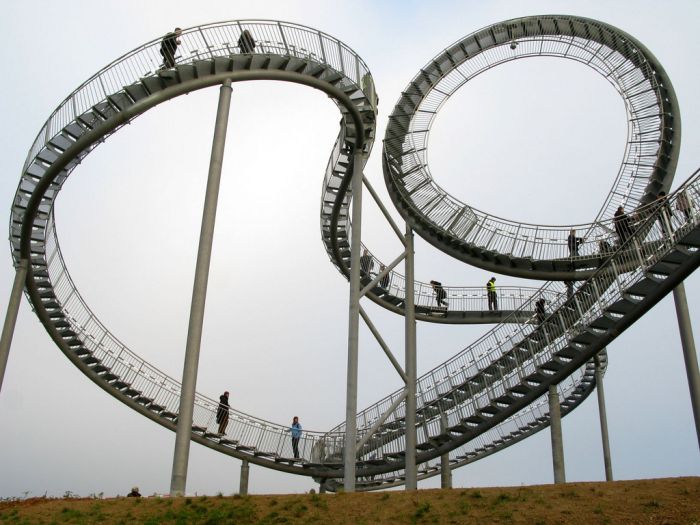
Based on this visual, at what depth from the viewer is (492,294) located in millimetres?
27812

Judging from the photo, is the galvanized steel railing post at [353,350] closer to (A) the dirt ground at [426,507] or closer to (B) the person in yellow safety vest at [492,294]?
(A) the dirt ground at [426,507]

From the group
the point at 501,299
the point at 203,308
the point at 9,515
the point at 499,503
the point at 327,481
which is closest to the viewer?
the point at 499,503

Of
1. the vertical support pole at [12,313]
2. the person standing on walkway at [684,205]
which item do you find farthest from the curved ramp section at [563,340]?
→ the vertical support pole at [12,313]

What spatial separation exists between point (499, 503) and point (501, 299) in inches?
651

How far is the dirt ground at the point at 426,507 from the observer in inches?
441

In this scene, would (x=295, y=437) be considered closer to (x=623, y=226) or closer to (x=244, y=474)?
(x=244, y=474)

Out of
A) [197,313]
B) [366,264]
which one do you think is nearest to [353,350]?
[197,313]

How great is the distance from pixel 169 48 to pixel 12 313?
8255 millimetres

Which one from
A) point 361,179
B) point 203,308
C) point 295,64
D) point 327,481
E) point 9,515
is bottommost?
point 9,515

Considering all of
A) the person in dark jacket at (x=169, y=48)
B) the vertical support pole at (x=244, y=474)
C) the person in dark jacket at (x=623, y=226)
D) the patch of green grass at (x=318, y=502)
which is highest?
the person in dark jacket at (x=169, y=48)

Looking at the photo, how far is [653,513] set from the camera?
11.0 metres

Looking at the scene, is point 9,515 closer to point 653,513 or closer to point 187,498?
point 187,498

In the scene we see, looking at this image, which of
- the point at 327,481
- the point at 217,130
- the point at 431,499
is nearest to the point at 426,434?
the point at 327,481

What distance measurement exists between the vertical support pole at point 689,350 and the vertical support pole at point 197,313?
38.5ft
